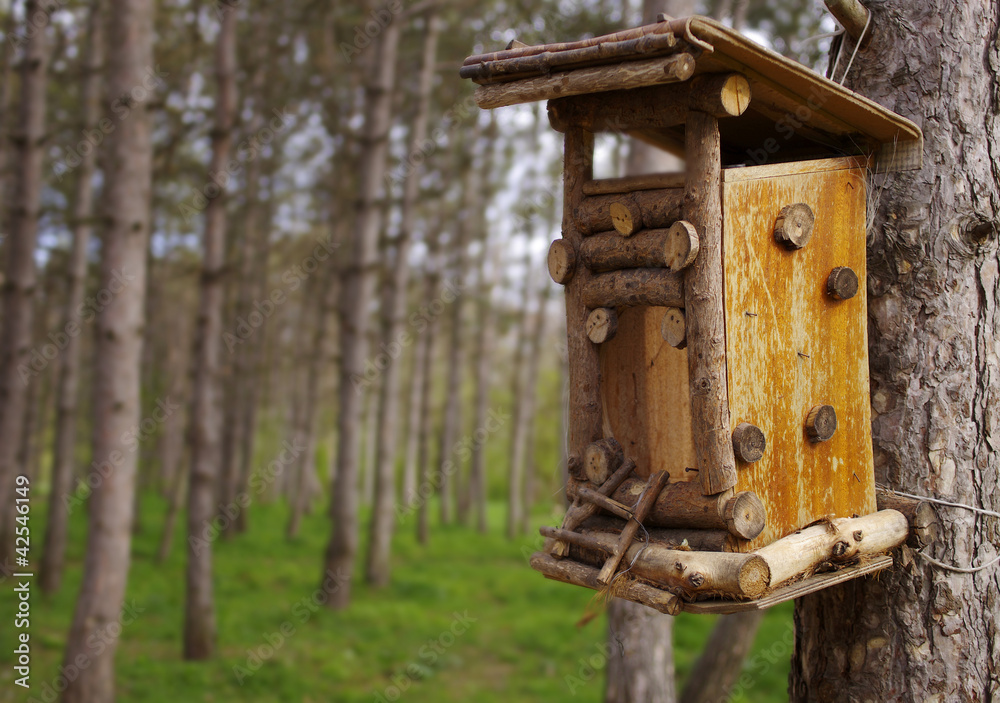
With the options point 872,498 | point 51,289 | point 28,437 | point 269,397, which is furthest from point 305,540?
point 872,498

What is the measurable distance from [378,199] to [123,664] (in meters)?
6.27

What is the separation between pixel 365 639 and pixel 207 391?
11.7 feet

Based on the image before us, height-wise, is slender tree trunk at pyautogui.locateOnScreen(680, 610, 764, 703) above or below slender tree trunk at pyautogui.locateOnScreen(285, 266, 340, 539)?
below

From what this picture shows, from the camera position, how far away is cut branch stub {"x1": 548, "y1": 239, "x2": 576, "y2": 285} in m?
3.02

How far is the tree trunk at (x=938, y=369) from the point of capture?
9.45 feet

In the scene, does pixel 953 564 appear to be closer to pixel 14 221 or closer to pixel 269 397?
pixel 14 221

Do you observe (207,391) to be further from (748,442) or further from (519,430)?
(519,430)

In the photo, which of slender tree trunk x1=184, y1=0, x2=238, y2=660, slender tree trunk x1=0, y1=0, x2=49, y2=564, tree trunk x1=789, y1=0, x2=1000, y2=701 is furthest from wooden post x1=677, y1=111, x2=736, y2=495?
slender tree trunk x1=0, y1=0, x2=49, y2=564

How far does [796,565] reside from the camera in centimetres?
255

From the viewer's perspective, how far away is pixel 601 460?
9.73ft

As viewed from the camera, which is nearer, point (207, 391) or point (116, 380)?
point (116, 380)

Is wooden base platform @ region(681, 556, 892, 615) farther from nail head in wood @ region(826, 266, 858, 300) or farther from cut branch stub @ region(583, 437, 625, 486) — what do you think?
nail head in wood @ region(826, 266, 858, 300)

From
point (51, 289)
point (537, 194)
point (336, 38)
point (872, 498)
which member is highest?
point (336, 38)

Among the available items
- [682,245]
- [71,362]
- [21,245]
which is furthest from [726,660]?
[71,362]
